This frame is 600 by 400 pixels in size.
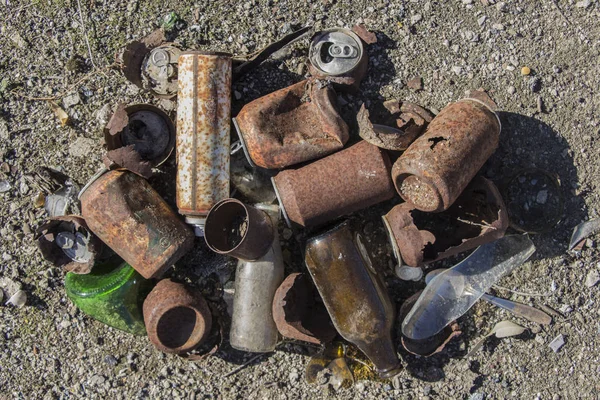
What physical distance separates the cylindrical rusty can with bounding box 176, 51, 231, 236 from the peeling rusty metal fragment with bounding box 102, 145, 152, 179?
19 cm

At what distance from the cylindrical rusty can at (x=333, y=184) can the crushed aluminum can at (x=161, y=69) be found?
0.99 meters

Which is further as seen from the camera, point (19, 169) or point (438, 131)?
point (19, 169)

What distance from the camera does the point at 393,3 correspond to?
11.0 ft

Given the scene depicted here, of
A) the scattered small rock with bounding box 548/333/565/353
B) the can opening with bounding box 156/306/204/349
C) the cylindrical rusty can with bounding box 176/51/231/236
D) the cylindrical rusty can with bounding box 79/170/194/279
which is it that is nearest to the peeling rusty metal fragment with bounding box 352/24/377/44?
the cylindrical rusty can with bounding box 176/51/231/236

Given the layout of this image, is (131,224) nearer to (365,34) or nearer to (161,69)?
(161,69)

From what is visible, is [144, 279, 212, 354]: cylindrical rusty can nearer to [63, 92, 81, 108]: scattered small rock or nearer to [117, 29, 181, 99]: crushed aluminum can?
[117, 29, 181, 99]: crushed aluminum can

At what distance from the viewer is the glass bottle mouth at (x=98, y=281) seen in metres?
3.06

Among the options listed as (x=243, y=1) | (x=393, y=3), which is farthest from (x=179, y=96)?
(x=393, y=3)

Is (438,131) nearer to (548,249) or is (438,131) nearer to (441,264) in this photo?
(441,264)

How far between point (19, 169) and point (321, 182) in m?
2.00

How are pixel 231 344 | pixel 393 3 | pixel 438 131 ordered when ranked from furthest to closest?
pixel 393 3
pixel 231 344
pixel 438 131

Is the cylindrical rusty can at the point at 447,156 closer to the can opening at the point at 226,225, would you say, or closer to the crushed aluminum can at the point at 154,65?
the can opening at the point at 226,225

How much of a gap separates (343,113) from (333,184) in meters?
0.62

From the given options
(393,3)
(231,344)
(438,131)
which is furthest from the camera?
(393,3)
